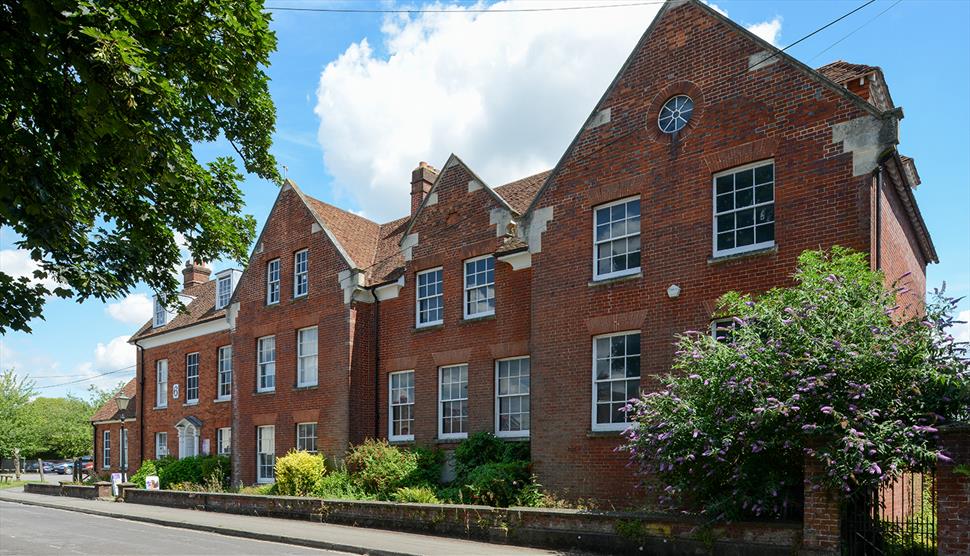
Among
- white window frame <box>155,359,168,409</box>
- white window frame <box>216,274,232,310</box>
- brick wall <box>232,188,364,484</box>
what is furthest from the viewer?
white window frame <box>155,359,168,409</box>

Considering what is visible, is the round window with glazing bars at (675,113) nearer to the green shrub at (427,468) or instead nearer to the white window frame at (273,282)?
the green shrub at (427,468)

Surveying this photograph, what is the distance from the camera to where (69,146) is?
29.5ft

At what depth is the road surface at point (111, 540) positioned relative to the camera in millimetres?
15266

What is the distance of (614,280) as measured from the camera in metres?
17.0

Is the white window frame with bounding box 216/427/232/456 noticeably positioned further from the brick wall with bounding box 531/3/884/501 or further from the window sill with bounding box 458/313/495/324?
the brick wall with bounding box 531/3/884/501

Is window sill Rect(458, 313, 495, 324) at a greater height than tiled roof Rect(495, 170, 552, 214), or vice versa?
tiled roof Rect(495, 170, 552, 214)

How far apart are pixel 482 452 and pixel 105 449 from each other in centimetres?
2823

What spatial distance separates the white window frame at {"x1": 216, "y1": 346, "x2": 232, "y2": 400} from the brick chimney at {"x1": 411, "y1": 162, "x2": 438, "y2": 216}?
9809 mm

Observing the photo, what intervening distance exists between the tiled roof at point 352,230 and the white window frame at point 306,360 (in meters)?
2.84

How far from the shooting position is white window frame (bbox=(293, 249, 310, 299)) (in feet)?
87.1

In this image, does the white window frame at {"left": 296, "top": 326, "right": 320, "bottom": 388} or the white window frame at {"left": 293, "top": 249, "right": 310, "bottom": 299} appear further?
the white window frame at {"left": 293, "top": 249, "right": 310, "bottom": 299}

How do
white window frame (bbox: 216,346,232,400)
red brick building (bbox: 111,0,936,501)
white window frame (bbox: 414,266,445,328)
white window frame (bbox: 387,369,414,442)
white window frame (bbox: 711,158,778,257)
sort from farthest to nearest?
→ white window frame (bbox: 216,346,232,400)
white window frame (bbox: 387,369,414,442)
white window frame (bbox: 414,266,445,328)
white window frame (bbox: 711,158,778,257)
red brick building (bbox: 111,0,936,501)

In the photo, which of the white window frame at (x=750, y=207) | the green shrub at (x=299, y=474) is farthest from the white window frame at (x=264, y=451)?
the white window frame at (x=750, y=207)

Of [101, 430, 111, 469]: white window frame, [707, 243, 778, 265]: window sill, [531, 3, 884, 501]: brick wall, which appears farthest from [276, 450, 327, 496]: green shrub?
[101, 430, 111, 469]: white window frame
